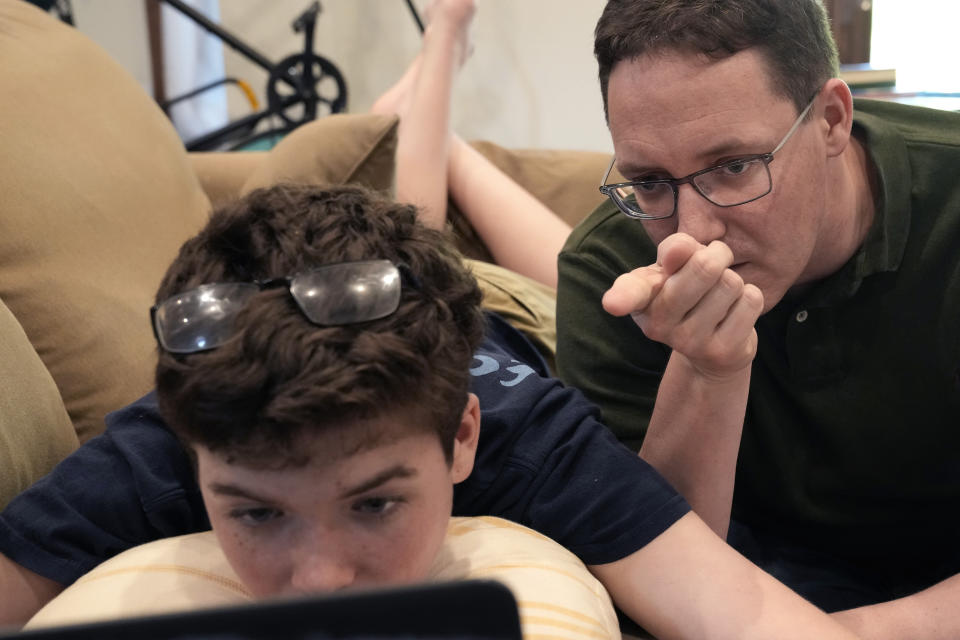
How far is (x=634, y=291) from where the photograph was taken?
792 millimetres

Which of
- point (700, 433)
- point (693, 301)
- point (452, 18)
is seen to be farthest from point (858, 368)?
point (452, 18)

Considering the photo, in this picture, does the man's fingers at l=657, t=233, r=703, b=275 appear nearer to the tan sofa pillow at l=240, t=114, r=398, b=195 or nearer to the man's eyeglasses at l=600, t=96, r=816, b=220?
the man's eyeglasses at l=600, t=96, r=816, b=220

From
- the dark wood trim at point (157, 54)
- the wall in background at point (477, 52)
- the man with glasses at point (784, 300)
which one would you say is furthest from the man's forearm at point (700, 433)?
the dark wood trim at point (157, 54)

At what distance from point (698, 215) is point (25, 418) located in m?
0.69

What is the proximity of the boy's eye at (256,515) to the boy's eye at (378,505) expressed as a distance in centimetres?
6

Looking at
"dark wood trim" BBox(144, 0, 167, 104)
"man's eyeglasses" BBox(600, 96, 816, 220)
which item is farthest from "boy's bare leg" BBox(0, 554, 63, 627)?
"dark wood trim" BBox(144, 0, 167, 104)

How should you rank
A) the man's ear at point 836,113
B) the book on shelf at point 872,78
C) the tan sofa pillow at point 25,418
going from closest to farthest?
1. the tan sofa pillow at point 25,418
2. the man's ear at point 836,113
3. the book on shelf at point 872,78

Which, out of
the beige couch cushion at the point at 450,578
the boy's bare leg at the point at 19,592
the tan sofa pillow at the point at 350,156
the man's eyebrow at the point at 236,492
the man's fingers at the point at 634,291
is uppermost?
the man's fingers at the point at 634,291

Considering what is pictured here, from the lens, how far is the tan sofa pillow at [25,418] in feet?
2.94

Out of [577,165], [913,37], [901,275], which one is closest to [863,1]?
[913,37]

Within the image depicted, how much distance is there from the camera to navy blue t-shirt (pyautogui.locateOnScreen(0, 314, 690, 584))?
2.72 ft

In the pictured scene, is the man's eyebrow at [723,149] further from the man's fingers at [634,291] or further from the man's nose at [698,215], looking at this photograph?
the man's fingers at [634,291]

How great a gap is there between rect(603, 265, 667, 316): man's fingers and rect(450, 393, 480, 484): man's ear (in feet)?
0.49

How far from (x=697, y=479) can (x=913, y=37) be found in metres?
2.65
